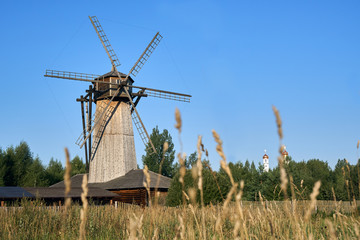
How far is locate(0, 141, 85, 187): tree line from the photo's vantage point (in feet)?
118

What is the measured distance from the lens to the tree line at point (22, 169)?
118 ft

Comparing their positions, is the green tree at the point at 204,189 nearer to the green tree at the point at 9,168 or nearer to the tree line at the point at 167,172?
the tree line at the point at 167,172

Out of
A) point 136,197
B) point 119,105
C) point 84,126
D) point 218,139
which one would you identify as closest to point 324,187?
point 136,197

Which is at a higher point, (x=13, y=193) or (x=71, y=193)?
(x=13, y=193)

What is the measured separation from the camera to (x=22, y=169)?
37.3m

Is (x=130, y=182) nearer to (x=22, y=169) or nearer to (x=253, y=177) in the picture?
(x=253, y=177)

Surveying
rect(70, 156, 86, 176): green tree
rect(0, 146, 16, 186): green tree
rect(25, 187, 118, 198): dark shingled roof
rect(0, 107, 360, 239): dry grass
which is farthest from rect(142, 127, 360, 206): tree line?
rect(0, 146, 16, 186): green tree

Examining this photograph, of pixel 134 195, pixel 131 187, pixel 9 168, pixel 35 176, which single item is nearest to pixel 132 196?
pixel 134 195

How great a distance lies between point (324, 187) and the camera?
3038 cm

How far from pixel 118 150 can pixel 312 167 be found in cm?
3143

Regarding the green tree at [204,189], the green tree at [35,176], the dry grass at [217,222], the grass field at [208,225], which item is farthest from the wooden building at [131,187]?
the dry grass at [217,222]

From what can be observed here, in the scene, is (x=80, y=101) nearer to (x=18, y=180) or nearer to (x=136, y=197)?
(x=136, y=197)

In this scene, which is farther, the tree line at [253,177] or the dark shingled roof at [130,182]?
the dark shingled roof at [130,182]

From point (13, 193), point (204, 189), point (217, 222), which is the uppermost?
point (13, 193)
